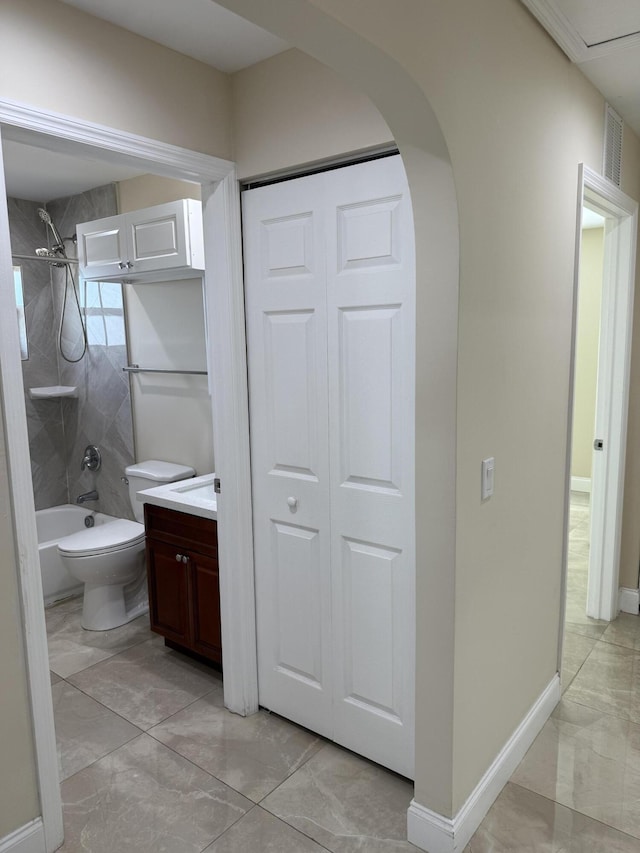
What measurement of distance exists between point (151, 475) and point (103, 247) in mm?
1185

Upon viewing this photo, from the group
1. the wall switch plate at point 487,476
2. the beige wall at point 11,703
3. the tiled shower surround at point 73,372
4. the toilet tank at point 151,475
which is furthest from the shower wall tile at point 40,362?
the wall switch plate at point 487,476

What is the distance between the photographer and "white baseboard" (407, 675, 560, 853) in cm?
180

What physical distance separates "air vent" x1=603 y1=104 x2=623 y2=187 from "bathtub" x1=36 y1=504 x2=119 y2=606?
3303 mm

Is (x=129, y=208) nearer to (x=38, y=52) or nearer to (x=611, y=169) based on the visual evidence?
(x=38, y=52)

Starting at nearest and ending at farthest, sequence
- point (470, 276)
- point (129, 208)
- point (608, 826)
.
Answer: point (470, 276) < point (608, 826) < point (129, 208)

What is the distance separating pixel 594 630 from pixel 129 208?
333 centimetres

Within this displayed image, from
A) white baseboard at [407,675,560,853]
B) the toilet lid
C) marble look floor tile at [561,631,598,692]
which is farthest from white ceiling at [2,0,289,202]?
marble look floor tile at [561,631,598,692]

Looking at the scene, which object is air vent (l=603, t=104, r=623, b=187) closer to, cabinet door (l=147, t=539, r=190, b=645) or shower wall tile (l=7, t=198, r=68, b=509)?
cabinet door (l=147, t=539, r=190, b=645)

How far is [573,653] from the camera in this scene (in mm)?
2967

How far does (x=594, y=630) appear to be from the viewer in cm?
319

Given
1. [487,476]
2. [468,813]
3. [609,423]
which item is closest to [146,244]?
[487,476]

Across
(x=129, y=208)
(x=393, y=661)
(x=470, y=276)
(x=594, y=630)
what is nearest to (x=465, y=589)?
(x=393, y=661)

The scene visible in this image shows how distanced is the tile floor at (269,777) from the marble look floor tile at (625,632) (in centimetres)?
12

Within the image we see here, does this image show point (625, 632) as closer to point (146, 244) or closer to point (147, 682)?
point (147, 682)
